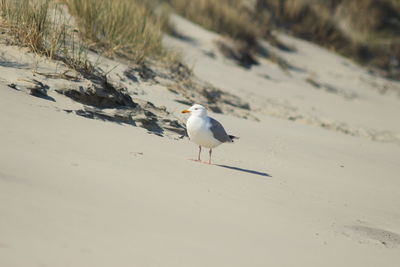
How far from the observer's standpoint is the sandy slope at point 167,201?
117 inches

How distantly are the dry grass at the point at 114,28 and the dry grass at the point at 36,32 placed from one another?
1158mm

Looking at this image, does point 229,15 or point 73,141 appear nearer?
point 73,141

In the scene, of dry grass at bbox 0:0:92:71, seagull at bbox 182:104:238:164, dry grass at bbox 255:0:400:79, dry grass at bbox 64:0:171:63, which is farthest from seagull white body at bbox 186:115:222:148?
dry grass at bbox 255:0:400:79

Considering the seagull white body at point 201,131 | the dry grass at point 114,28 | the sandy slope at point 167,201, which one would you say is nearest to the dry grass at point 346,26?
the dry grass at point 114,28

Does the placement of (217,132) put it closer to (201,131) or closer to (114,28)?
(201,131)

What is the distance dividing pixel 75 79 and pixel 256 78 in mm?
7297

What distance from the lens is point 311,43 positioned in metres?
18.6

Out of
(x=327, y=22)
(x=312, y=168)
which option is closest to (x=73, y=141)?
(x=312, y=168)

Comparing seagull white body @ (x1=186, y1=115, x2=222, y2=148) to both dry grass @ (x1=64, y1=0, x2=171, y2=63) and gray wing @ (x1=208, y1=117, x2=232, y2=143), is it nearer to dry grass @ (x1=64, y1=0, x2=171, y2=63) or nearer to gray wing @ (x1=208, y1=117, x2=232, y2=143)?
gray wing @ (x1=208, y1=117, x2=232, y2=143)

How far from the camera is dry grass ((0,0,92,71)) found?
6.55 m

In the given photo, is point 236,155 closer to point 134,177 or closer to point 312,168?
point 312,168

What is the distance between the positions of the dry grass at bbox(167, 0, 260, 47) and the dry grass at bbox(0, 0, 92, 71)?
902 cm

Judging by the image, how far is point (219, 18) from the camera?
1603cm

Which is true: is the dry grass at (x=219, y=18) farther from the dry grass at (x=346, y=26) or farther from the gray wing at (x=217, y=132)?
the gray wing at (x=217, y=132)
